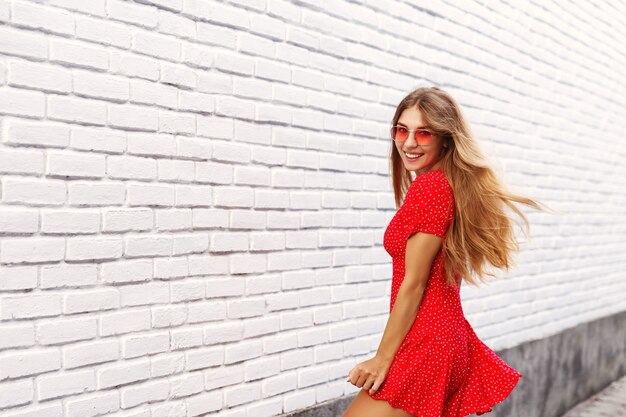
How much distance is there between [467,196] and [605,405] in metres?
5.00

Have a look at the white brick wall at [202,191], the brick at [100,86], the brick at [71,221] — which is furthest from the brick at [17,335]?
the brick at [100,86]

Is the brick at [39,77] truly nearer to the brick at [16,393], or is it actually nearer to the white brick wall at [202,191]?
the white brick wall at [202,191]

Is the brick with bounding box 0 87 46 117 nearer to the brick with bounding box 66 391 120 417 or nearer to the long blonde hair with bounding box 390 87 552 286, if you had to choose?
the brick with bounding box 66 391 120 417

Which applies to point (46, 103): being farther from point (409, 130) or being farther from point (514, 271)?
point (514, 271)

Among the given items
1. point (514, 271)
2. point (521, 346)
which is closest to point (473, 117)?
point (514, 271)

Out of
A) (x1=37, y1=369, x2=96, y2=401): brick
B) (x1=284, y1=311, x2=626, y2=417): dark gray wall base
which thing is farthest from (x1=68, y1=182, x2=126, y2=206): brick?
(x1=284, y1=311, x2=626, y2=417): dark gray wall base

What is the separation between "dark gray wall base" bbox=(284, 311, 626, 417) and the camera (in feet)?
19.1

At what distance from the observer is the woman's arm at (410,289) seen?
271 centimetres

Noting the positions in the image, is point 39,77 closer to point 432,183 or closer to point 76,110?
point 76,110

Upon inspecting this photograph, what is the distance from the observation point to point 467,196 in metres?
2.75

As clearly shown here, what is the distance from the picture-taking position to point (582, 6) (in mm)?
6512

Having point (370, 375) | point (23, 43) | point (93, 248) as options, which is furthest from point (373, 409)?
point (23, 43)

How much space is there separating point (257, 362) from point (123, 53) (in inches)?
60.9

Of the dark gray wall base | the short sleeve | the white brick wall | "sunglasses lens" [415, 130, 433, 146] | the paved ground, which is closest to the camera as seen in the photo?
the white brick wall
